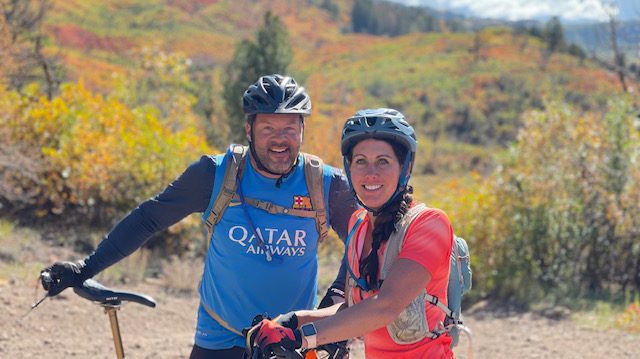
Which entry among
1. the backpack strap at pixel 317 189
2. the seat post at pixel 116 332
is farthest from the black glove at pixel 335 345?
the seat post at pixel 116 332

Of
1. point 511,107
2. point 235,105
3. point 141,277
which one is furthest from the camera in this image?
point 511,107

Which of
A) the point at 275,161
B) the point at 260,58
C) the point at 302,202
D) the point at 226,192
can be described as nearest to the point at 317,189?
the point at 302,202

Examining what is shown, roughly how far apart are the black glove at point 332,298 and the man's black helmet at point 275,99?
788 millimetres

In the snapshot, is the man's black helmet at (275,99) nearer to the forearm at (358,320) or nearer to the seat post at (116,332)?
the seat post at (116,332)

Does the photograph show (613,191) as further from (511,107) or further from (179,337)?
(511,107)

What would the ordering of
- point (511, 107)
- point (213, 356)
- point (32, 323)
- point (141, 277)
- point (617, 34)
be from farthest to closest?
point (511, 107)
point (617, 34)
point (141, 277)
point (32, 323)
point (213, 356)

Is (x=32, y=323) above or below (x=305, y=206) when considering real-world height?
below

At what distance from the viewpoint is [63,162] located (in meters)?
10.5

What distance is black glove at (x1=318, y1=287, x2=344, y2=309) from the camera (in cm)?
297

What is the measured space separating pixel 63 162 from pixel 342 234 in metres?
7.99

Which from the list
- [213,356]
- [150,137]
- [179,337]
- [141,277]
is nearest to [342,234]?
[213,356]

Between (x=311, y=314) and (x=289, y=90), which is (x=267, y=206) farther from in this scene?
(x=311, y=314)

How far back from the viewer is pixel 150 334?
733 cm

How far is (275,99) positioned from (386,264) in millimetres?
1140
